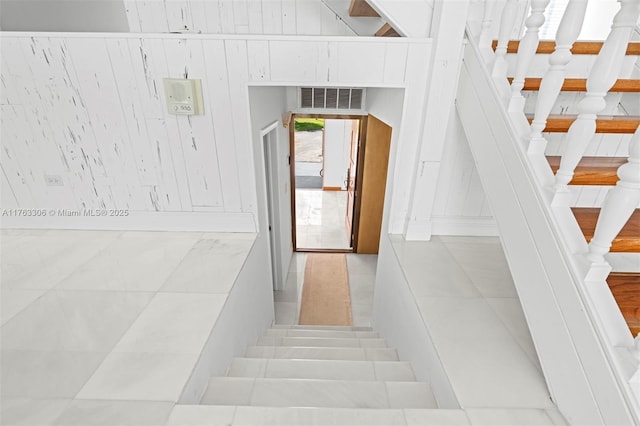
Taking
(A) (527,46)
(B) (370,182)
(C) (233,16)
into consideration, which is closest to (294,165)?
(B) (370,182)

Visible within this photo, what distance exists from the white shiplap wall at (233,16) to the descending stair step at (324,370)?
2274 mm

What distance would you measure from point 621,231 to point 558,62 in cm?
60

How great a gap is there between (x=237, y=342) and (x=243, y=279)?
1.17ft

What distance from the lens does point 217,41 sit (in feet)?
5.49

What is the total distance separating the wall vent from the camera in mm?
3004

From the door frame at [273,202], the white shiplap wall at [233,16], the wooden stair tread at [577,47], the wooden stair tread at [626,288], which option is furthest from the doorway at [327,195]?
the wooden stair tread at [626,288]

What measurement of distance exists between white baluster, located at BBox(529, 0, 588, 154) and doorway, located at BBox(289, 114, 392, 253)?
230 cm

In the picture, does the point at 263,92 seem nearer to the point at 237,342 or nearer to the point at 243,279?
the point at 243,279

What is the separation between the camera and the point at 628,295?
1.04 metres

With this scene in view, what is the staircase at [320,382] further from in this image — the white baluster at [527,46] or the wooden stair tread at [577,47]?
the wooden stair tread at [577,47]

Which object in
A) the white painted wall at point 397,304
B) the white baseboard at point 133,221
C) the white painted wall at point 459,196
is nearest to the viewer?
the white painted wall at point 397,304

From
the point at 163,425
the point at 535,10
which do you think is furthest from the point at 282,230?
the point at 535,10

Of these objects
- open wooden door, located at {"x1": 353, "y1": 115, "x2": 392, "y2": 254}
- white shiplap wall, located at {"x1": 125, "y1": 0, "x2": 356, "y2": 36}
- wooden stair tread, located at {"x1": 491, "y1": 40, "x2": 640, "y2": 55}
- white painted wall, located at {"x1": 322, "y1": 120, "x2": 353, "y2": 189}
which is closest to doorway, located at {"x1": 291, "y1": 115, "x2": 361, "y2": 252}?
white painted wall, located at {"x1": 322, "y1": 120, "x2": 353, "y2": 189}

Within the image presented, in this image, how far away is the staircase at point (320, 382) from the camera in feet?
3.91
